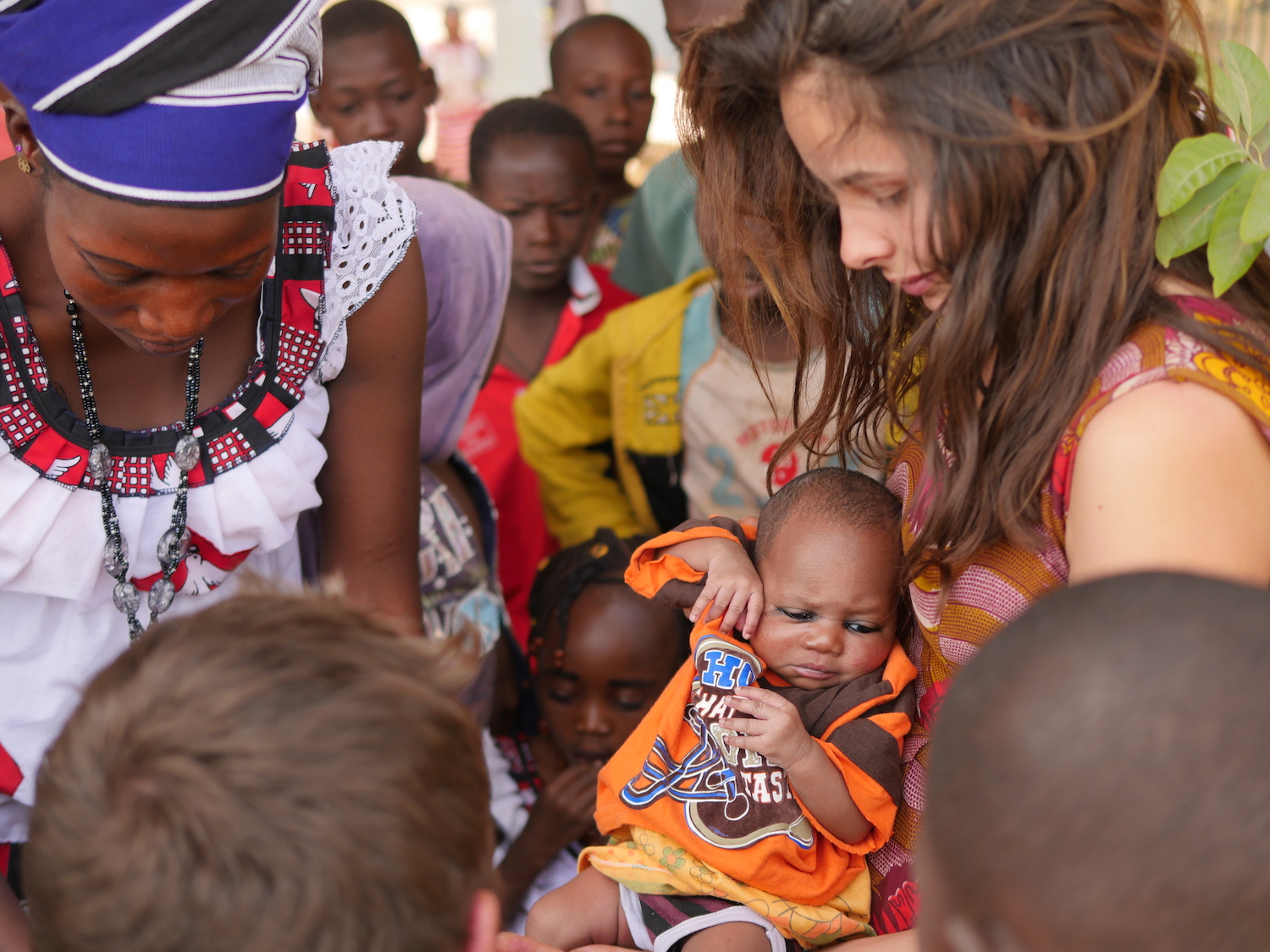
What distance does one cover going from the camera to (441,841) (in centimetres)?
97

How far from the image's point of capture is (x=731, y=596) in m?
1.81

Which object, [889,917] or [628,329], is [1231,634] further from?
[628,329]

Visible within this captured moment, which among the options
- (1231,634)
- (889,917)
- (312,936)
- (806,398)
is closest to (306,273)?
(806,398)

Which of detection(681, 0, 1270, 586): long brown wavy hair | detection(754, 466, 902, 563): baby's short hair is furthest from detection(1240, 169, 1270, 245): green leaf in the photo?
detection(754, 466, 902, 563): baby's short hair

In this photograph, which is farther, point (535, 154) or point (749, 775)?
point (535, 154)

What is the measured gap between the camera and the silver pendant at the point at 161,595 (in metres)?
1.81

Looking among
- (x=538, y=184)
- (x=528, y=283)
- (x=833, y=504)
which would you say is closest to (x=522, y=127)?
(x=538, y=184)

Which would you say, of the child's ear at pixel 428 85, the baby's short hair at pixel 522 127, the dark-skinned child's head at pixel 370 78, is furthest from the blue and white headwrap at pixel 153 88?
the child's ear at pixel 428 85

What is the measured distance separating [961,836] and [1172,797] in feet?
0.56

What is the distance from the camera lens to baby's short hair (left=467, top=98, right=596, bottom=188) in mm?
3883

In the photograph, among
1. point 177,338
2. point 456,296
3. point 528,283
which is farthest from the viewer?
point 528,283

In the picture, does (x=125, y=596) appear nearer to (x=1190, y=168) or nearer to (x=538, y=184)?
(x=1190, y=168)

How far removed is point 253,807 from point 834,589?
1124 mm

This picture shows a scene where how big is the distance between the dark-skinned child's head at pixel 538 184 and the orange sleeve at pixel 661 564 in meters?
2.14
